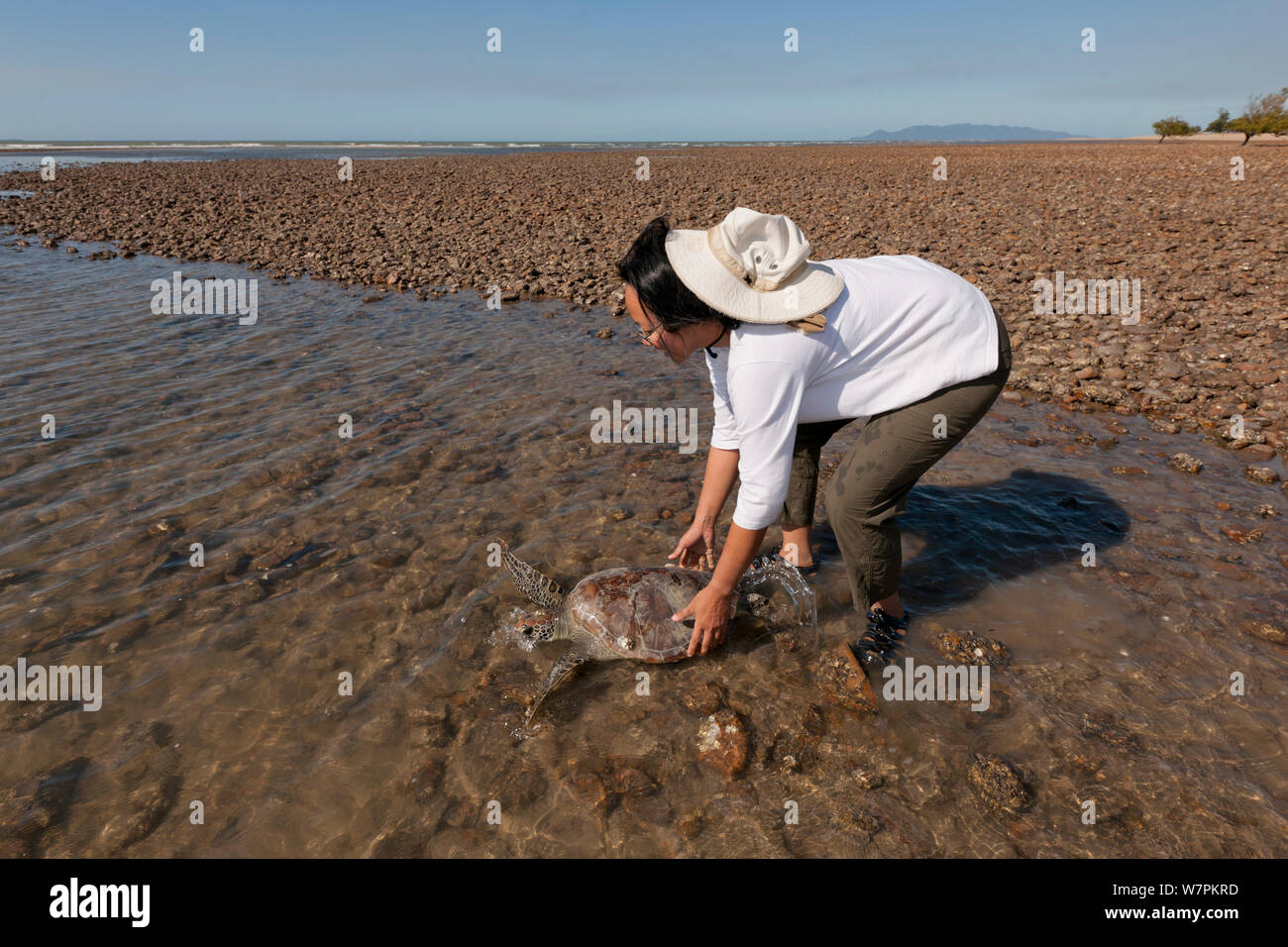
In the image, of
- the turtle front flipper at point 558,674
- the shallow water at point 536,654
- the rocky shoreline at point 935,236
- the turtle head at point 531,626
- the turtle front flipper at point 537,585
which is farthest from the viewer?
the rocky shoreline at point 935,236

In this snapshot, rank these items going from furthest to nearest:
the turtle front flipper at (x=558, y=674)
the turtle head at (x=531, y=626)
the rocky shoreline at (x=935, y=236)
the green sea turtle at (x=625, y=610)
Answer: the rocky shoreline at (x=935, y=236)
the turtle head at (x=531, y=626)
the green sea turtle at (x=625, y=610)
the turtle front flipper at (x=558, y=674)

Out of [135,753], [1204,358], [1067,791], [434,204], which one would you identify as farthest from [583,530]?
[434,204]

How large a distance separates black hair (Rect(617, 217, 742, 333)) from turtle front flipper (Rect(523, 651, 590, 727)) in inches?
87.0

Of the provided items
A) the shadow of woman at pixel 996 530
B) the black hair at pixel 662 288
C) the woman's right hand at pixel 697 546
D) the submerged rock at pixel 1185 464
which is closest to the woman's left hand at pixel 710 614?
the woman's right hand at pixel 697 546

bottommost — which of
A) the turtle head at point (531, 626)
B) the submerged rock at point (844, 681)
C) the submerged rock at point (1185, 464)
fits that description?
the submerged rock at point (844, 681)

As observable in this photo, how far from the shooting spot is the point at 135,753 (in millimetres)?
3340

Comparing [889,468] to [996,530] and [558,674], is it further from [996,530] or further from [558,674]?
[996,530]

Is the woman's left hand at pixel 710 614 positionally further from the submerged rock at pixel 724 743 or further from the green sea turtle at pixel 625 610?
the green sea turtle at pixel 625 610

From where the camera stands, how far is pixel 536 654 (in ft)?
13.8

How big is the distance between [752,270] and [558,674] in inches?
102

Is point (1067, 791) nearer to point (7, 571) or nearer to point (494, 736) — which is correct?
point (494, 736)

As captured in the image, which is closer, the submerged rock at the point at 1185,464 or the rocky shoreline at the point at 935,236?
the submerged rock at the point at 1185,464

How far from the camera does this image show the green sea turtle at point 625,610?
398 centimetres
